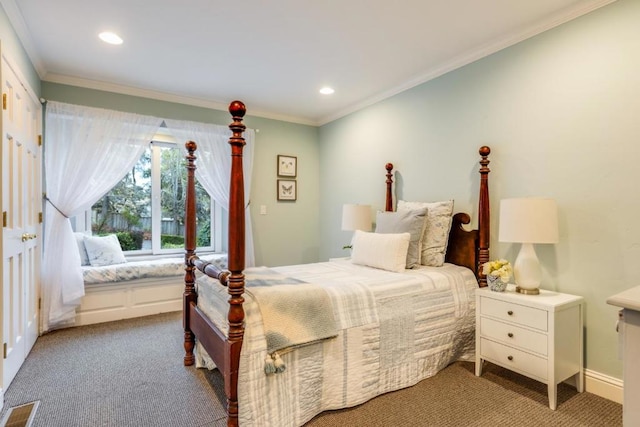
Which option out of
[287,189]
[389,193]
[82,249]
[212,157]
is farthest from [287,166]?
[82,249]

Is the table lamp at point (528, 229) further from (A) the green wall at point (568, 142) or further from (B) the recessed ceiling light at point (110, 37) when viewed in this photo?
(B) the recessed ceiling light at point (110, 37)

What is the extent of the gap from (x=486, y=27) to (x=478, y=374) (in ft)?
8.23

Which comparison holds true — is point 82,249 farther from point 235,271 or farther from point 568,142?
point 568,142

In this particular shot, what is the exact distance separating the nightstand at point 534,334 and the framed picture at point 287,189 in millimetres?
2934

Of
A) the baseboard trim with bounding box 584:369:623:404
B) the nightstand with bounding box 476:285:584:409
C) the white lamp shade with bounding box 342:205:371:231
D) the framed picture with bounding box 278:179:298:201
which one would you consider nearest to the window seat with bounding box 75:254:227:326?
the framed picture with bounding box 278:179:298:201

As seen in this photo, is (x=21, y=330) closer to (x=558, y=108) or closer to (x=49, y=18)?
(x=49, y=18)

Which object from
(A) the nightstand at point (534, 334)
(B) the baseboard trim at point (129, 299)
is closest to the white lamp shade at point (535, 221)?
(A) the nightstand at point (534, 334)

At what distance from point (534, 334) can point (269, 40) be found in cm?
277

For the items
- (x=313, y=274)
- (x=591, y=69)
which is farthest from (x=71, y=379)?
(x=591, y=69)

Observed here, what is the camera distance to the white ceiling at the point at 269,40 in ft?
7.27

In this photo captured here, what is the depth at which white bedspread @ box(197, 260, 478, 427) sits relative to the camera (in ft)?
5.52

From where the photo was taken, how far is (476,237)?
2.76 meters

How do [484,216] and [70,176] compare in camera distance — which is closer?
[484,216]

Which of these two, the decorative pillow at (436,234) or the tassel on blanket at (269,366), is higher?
the decorative pillow at (436,234)
